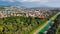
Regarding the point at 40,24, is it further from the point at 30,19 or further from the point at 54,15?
the point at 54,15

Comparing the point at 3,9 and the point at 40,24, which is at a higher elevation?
the point at 3,9

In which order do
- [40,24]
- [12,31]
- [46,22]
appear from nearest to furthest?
[12,31] → [40,24] → [46,22]

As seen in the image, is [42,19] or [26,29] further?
[42,19]

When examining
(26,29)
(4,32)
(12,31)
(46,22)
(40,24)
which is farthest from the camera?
(46,22)

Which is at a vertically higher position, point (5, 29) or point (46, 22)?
point (5, 29)

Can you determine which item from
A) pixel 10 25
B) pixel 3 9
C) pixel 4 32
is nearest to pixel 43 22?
pixel 3 9

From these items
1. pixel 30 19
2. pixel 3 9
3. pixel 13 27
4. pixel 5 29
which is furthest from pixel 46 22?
pixel 5 29

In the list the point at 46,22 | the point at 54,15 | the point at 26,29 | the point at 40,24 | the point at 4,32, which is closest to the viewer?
the point at 4,32

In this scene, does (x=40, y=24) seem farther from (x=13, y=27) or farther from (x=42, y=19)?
(x=13, y=27)

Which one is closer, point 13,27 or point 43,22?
point 13,27
